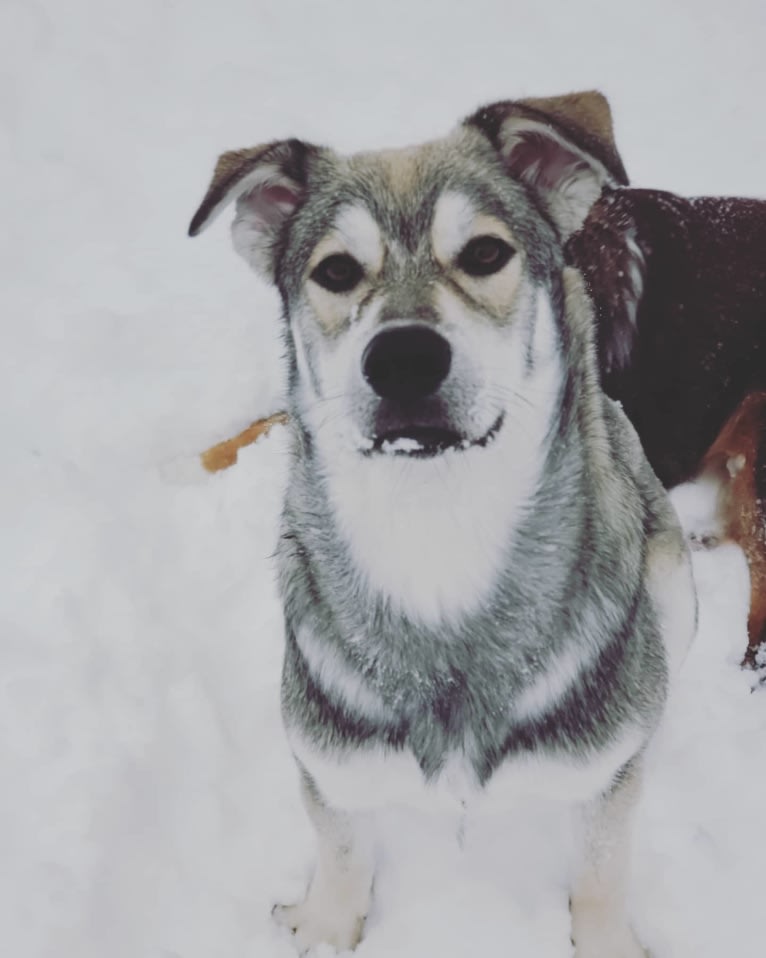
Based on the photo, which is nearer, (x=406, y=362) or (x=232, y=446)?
(x=406, y=362)

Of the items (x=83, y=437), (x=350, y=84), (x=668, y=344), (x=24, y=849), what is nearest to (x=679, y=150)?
(x=350, y=84)

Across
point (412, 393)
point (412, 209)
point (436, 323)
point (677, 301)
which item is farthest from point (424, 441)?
point (677, 301)

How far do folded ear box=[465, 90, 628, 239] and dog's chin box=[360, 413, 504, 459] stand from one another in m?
0.60

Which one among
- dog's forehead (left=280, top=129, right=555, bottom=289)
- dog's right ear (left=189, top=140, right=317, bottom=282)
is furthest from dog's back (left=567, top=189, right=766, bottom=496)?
dog's right ear (left=189, top=140, right=317, bottom=282)

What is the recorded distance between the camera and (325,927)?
2424 millimetres

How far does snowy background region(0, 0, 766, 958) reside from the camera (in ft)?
8.26

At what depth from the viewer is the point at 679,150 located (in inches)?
193

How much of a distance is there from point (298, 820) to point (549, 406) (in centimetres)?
166

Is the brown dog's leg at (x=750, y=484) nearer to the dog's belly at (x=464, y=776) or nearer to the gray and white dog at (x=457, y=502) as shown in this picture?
the gray and white dog at (x=457, y=502)

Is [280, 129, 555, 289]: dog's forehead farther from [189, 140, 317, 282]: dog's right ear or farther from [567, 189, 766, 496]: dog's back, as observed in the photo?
[567, 189, 766, 496]: dog's back

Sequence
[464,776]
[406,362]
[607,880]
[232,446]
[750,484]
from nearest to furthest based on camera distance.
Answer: [406,362] → [464,776] → [607,880] → [750,484] → [232,446]

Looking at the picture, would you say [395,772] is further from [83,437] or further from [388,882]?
[83,437]

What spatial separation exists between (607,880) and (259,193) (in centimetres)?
203

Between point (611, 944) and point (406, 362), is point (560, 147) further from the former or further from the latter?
point (611, 944)
